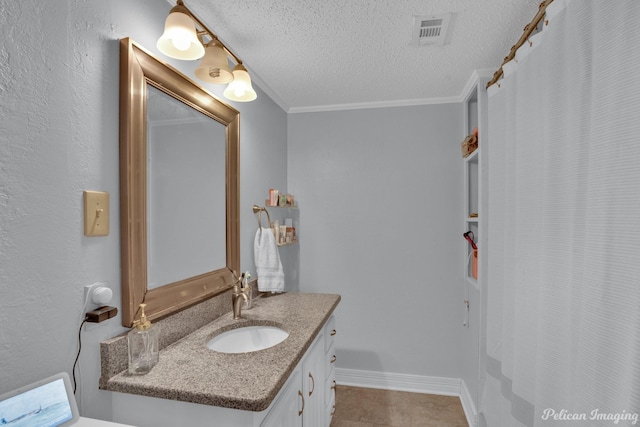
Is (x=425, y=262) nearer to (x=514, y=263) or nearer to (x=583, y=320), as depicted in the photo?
(x=514, y=263)

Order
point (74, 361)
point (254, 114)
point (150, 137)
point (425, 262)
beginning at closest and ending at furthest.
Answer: point (74, 361), point (150, 137), point (254, 114), point (425, 262)

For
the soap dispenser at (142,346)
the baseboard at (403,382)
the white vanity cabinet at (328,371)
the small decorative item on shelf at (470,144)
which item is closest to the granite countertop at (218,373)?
the soap dispenser at (142,346)

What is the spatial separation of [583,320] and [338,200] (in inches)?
76.8

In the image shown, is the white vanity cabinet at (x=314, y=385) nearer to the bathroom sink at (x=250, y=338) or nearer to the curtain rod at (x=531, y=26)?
the bathroom sink at (x=250, y=338)

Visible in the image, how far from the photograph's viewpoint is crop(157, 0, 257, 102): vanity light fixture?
110 cm

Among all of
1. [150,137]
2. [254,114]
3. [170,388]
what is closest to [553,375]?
[170,388]

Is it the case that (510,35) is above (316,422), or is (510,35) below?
above

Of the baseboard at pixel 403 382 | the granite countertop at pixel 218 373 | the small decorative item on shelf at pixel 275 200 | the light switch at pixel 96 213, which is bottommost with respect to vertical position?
the baseboard at pixel 403 382

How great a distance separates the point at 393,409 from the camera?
91.0 inches

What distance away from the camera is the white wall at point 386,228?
8.30 ft

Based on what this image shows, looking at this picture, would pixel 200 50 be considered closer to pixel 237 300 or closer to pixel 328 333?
pixel 237 300

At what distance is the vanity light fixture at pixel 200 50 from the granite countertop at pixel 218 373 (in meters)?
1.11

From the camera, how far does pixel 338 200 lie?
8.95 feet

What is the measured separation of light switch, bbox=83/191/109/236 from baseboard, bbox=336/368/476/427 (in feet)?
7.57
